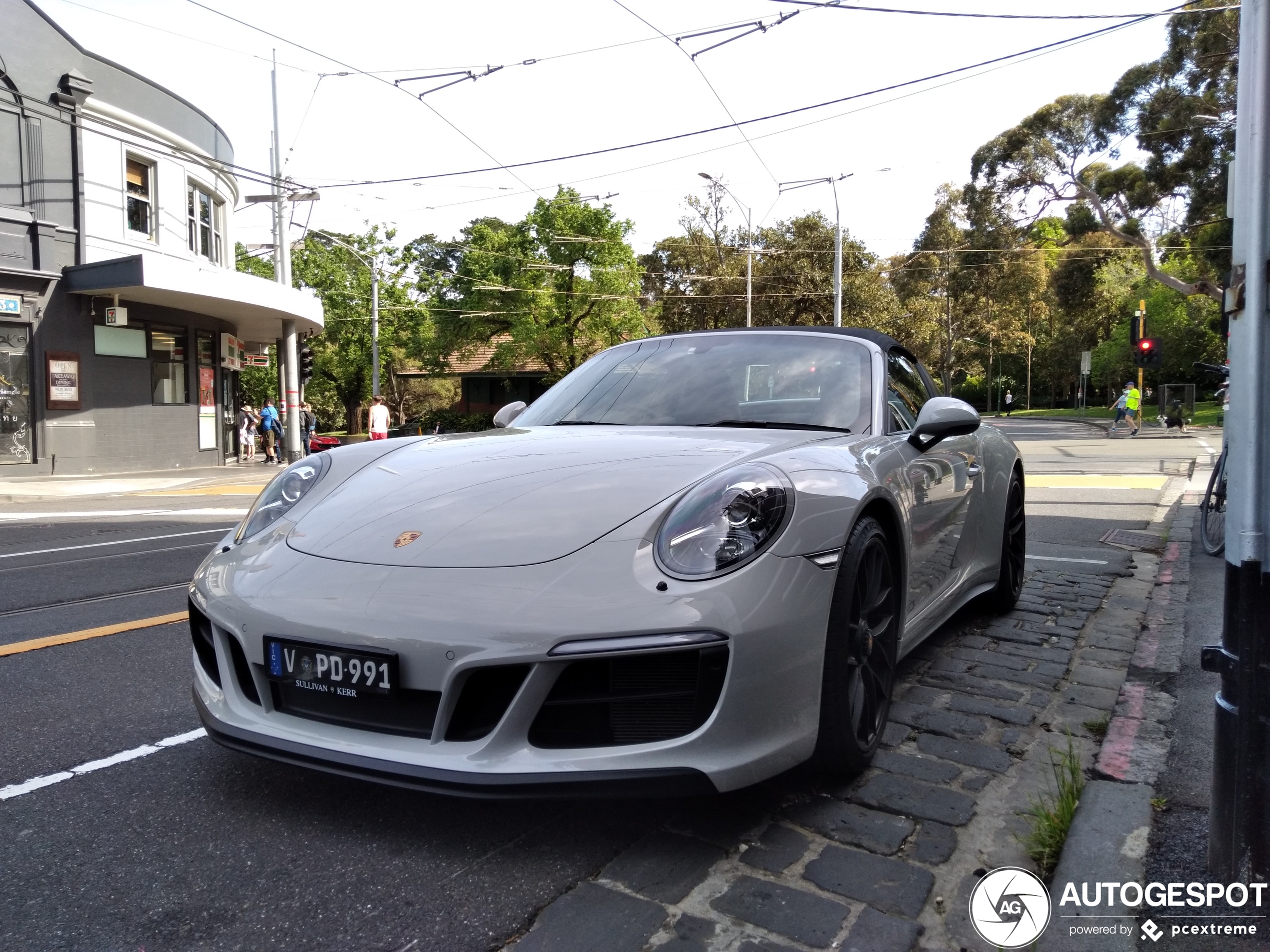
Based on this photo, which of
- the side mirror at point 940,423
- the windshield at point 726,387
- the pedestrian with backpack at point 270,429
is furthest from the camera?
the pedestrian with backpack at point 270,429

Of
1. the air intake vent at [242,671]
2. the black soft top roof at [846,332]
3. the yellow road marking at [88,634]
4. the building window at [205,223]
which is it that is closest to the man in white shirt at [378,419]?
the building window at [205,223]

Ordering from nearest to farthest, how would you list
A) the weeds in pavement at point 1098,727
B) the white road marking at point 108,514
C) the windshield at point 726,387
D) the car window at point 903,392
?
the weeds in pavement at point 1098,727, the windshield at point 726,387, the car window at point 903,392, the white road marking at point 108,514

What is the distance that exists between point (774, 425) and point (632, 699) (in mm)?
1405

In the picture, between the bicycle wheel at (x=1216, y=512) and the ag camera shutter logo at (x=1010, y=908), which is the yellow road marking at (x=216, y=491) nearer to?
the bicycle wheel at (x=1216, y=512)

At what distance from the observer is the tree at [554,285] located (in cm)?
3694

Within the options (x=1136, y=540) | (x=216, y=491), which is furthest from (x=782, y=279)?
(x=1136, y=540)

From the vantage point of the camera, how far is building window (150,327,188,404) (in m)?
20.4

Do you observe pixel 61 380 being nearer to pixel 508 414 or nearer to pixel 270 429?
pixel 270 429

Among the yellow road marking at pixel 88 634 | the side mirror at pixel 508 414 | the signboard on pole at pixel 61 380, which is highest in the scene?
the signboard on pole at pixel 61 380

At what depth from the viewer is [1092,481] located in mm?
12562

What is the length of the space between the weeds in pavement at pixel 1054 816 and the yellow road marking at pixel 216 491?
1211 centimetres

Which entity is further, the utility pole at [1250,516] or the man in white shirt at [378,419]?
the man in white shirt at [378,419]

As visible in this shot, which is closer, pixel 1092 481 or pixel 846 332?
pixel 846 332

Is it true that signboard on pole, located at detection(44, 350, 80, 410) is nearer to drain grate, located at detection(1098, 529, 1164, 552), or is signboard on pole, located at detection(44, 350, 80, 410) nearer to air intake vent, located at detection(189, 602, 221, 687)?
drain grate, located at detection(1098, 529, 1164, 552)
